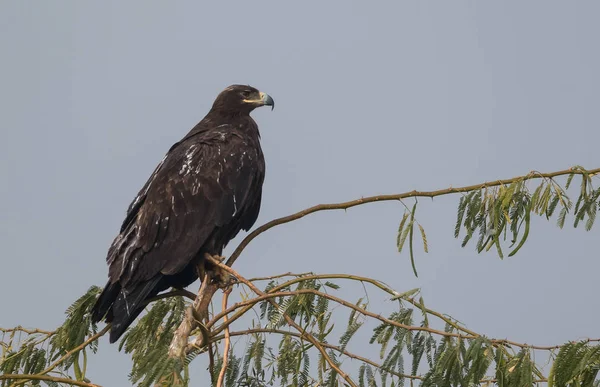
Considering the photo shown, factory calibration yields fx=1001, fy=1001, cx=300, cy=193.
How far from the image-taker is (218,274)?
689 cm

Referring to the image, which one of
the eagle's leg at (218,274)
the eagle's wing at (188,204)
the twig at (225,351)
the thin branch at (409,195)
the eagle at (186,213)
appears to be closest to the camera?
the twig at (225,351)

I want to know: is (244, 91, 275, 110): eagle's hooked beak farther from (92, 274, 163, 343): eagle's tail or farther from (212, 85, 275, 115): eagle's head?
(92, 274, 163, 343): eagle's tail

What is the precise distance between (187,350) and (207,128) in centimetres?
344

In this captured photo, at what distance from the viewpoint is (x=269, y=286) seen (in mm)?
5770

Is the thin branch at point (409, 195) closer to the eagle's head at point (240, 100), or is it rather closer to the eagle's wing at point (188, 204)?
the eagle's wing at point (188, 204)

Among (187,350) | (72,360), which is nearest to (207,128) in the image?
(72,360)

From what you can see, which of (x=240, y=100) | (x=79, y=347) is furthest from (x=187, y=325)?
(x=240, y=100)

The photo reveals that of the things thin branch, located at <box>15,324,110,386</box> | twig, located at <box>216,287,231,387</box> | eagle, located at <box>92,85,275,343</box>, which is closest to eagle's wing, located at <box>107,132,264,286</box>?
eagle, located at <box>92,85,275,343</box>

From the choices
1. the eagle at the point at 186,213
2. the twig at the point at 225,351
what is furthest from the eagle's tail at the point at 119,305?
the twig at the point at 225,351

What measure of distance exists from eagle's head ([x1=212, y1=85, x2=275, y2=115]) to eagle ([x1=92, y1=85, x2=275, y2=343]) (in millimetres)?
485

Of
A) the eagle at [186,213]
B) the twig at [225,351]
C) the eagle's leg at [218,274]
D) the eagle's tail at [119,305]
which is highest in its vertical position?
the eagle at [186,213]

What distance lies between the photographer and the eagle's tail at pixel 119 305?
6375 millimetres

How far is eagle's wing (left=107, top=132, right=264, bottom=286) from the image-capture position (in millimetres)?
7086

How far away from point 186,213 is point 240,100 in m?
1.62
